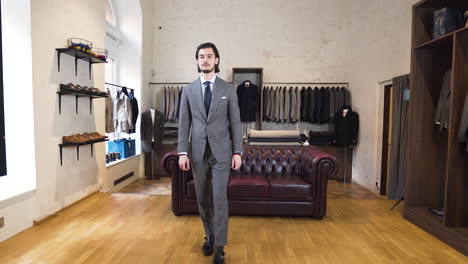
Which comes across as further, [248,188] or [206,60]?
[248,188]

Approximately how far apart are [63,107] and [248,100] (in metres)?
3.44

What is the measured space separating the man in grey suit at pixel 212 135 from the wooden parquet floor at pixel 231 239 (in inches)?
17.7

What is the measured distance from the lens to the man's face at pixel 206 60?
73.2 inches

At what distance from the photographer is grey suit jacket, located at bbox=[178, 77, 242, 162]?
74.8 inches

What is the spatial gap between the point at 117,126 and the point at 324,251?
3.89 metres

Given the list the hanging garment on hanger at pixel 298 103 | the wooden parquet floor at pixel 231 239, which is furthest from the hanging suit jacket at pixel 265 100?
the wooden parquet floor at pixel 231 239

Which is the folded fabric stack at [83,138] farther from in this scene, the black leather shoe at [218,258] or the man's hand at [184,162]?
the black leather shoe at [218,258]

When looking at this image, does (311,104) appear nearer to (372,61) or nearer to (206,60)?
(372,61)

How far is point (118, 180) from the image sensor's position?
15.0 feet

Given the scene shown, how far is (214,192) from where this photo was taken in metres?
1.90

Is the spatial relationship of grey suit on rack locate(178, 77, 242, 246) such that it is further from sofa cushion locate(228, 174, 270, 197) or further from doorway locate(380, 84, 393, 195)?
doorway locate(380, 84, 393, 195)

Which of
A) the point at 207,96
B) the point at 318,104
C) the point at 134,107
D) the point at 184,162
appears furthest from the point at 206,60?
the point at 318,104

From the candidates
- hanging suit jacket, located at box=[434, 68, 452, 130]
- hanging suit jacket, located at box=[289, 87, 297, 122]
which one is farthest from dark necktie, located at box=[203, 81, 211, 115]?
hanging suit jacket, located at box=[289, 87, 297, 122]

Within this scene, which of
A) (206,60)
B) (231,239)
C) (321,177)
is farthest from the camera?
(321,177)
